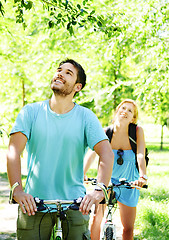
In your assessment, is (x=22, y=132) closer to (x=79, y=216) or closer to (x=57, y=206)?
(x=57, y=206)

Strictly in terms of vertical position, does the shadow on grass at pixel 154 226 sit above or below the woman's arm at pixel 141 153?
below

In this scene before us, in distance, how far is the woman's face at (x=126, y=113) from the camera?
4.80 m

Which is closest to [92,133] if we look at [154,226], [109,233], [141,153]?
[109,233]

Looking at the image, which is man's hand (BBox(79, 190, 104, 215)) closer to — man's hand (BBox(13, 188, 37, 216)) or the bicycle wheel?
man's hand (BBox(13, 188, 37, 216))

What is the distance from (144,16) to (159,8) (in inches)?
15.4

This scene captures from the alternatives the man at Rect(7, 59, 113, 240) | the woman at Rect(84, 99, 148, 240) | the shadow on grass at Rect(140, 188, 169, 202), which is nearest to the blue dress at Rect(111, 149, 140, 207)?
the woman at Rect(84, 99, 148, 240)

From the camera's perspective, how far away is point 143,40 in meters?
9.22

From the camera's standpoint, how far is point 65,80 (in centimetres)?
282

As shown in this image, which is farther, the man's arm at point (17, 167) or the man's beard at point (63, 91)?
the man's beard at point (63, 91)

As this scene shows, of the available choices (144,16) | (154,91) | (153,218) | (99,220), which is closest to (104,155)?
(99,220)

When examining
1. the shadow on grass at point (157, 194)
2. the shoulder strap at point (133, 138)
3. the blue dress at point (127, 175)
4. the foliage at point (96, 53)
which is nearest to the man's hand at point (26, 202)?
the blue dress at point (127, 175)

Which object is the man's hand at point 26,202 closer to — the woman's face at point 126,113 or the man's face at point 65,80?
the man's face at point 65,80

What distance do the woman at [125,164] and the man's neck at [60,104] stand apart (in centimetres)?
166

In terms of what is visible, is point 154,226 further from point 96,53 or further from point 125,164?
point 96,53
